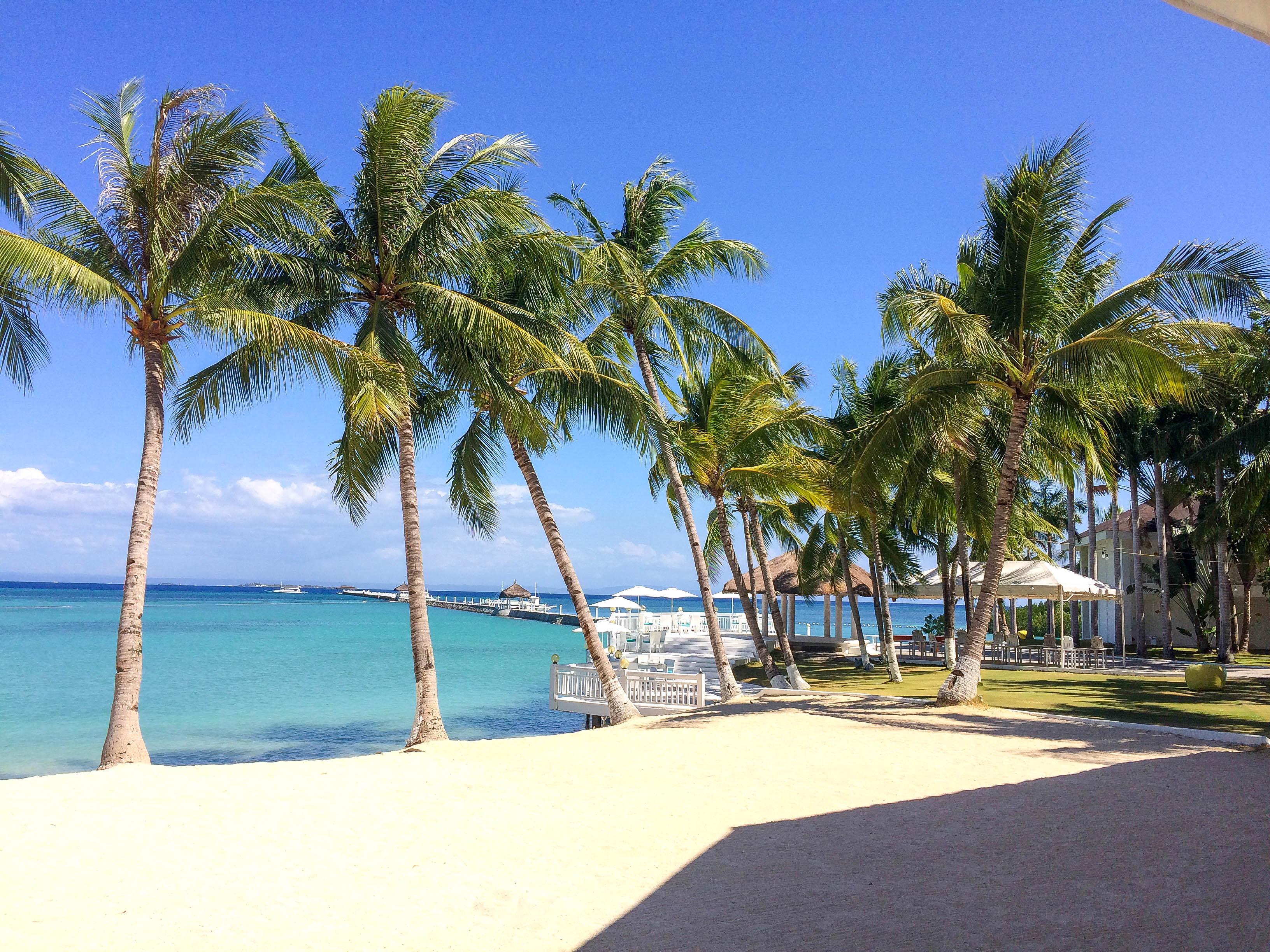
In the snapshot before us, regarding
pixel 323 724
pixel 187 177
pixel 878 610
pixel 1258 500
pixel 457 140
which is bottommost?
pixel 323 724

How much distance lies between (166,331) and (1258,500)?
19.1 meters

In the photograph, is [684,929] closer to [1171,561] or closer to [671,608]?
[1171,561]

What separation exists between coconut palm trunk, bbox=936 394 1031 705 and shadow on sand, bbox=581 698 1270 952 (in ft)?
15.9

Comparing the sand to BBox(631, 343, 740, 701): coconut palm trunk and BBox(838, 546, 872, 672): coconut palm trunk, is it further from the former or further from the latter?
BBox(838, 546, 872, 672): coconut palm trunk

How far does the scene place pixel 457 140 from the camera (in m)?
12.5

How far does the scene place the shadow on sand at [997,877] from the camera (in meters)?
4.29

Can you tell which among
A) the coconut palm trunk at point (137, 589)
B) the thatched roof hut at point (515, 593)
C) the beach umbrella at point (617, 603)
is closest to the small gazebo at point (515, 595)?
the thatched roof hut at point (515, 593)

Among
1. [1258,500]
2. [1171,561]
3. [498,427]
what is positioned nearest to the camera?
[498,427]

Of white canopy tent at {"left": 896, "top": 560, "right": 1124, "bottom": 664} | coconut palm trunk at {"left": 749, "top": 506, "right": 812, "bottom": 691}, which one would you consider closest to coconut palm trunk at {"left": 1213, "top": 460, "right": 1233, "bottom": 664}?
white canopy tent at {"left": 896, "top": 560, "right": 1124, "bottom": 664}

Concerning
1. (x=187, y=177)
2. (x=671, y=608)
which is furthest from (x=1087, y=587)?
(x=671, y=608)

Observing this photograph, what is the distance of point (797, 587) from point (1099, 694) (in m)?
12.1

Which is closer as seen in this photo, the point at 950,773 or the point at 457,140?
the point at 950,773

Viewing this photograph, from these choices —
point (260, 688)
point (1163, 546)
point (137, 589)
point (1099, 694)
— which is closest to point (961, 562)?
point (1099, 694)

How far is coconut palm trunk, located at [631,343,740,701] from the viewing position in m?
A: 15.3
